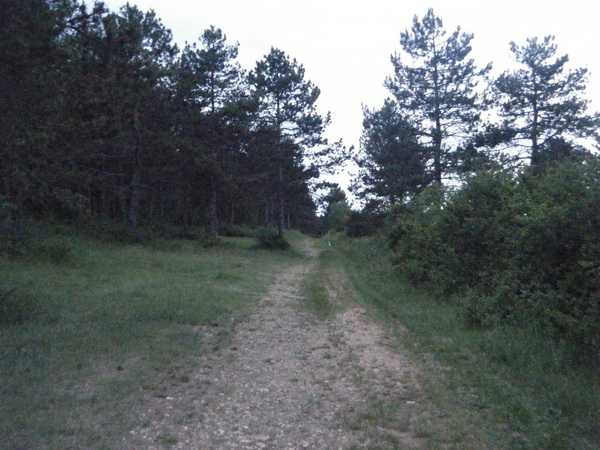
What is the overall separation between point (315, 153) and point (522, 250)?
28.9 metres

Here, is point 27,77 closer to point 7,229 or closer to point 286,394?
point 7,229

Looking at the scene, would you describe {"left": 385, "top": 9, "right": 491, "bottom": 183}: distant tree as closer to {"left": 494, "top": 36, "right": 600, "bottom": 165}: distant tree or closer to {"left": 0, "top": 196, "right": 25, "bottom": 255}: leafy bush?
{"left": 494, "top": 36, "right": 600, "bottom": 165}: distant tree

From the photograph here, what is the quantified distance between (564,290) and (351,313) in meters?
5.75

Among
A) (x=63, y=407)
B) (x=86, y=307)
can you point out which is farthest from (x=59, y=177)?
(x=63, y=407)

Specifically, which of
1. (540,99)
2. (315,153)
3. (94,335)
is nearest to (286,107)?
(315,153)

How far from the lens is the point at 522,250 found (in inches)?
400

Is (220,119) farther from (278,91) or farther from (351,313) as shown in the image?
(351,313)

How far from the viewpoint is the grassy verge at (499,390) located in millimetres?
5461

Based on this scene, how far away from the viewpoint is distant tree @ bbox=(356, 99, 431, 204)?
97.3ft

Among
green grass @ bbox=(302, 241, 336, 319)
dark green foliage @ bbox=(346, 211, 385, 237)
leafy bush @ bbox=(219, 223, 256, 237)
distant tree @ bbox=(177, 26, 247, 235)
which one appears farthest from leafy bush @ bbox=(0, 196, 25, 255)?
leafy bush @ bbox=(219, 223, 256, 237)

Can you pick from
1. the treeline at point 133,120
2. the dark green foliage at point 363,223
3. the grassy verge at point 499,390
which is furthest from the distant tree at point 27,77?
the dark green foliage at point 363,223

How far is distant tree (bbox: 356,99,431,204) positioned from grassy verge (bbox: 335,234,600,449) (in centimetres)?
1923

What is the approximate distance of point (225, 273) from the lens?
20.3 meters

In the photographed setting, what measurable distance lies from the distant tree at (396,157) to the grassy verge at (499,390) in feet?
63.1
